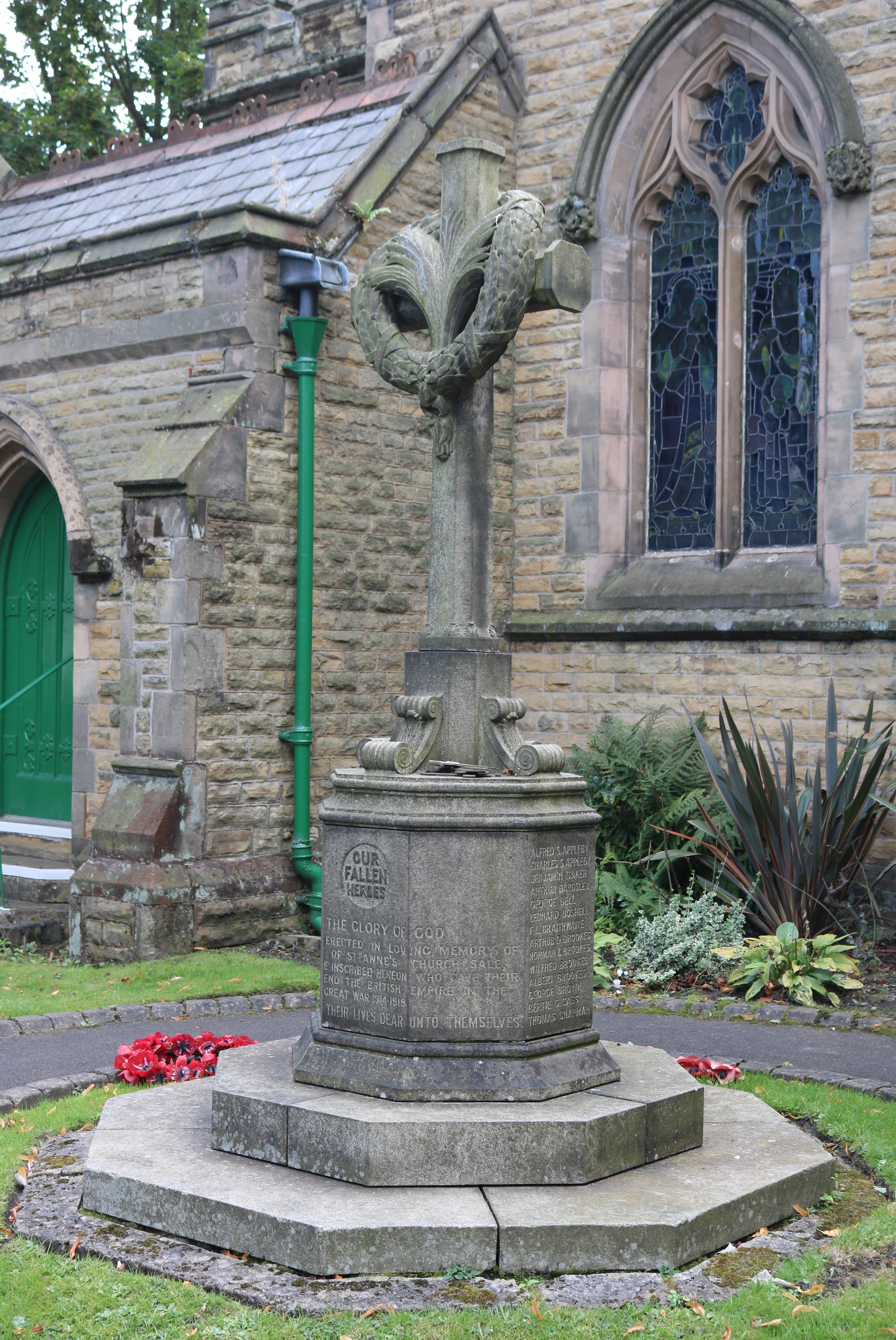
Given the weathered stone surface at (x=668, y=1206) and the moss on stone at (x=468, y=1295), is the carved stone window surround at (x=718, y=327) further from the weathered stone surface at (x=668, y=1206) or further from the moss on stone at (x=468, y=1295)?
the moss on stone at (x=468, y=1295)

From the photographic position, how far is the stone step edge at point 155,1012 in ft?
24.1

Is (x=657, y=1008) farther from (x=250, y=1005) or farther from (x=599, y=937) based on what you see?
(x=250, y=1005)

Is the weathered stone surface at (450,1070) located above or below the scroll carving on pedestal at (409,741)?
below

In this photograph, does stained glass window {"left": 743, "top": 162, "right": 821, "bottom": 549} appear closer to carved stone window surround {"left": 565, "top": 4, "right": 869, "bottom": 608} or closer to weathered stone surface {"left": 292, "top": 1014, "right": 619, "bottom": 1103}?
carved stone window surround {"left": 565, "top": 4, "right": 869, "bottom": 608}

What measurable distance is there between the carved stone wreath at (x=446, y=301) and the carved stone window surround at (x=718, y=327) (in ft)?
16.4

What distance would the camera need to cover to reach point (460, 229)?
5.53 m

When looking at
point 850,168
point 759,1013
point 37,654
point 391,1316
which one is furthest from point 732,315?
point 391,1316

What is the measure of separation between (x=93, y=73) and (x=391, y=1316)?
67.0 feet

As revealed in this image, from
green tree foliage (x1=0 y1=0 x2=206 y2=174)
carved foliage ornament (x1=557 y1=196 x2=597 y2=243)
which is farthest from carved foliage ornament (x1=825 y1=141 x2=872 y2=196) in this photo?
green tree foliage (x1=0 y1=0 x2=206 y2=174)

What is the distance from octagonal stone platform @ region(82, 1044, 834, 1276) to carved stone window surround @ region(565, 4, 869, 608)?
5747 mm

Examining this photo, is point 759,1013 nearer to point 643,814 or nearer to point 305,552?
point 643,814

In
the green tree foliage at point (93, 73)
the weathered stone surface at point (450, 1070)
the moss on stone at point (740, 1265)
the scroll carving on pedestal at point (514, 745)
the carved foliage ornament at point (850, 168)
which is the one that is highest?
the green tree foliage at point (93, 73)

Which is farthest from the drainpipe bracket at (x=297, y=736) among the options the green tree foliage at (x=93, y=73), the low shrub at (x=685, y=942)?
the green tree foliage at (x=93, y=73)

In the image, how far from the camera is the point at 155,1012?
7.59 meters
